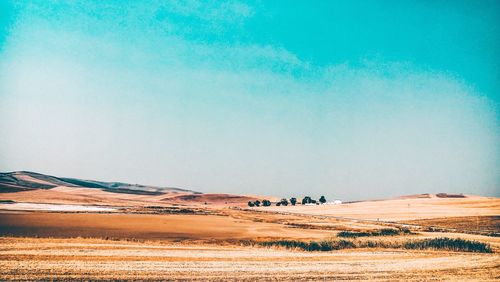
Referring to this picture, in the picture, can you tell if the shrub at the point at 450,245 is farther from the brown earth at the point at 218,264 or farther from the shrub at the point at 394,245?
the brown earth at the point at 218,264

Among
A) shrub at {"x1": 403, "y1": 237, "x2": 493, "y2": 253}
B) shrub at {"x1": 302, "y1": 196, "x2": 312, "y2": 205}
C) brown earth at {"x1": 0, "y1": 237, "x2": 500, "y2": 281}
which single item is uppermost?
shrub at {"x1": 302, "y1": 196, "x2": 312, "y2": 205}

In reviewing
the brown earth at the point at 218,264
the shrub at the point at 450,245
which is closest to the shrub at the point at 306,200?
the shrub at the point at 450,245

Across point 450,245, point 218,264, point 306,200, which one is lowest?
point 218,264

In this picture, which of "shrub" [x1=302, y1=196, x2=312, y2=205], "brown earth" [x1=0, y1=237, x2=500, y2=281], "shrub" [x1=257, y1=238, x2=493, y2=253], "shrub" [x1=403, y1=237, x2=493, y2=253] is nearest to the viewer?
"brown earth" [x1=0, y1=237, x2=500, y2=281]

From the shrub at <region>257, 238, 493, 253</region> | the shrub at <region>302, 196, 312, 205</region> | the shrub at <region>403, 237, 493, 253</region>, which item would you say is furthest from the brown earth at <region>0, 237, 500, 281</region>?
the shrub at <region>302, 196, 312, 205</region>

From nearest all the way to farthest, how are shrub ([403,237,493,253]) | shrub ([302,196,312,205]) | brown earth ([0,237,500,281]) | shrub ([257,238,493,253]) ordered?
brown earth ([0,237,500,281])
shrub ([257,238,493,253])
shrub ([403,237,493,253])
shrub ([302,196,312,205])

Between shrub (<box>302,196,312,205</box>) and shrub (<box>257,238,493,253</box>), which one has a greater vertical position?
shrub (<box>302,196,312,205</box>)

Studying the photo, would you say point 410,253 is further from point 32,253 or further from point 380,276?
point 32,253

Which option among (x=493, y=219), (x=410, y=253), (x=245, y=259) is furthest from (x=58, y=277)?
(x=493, y=219)

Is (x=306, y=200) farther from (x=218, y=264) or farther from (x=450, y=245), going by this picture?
(x=218, y=264)

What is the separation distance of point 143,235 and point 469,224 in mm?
47417

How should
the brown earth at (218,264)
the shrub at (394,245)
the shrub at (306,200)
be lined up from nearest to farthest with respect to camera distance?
the brown earth at (218,264) < the shrub at (394,245) < the shrub at (306,200)

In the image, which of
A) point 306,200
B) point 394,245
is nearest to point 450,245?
point 394,245

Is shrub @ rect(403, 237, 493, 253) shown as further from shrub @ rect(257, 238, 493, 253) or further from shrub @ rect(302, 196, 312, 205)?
shrub @ rect(302, 196, 312, 205)
